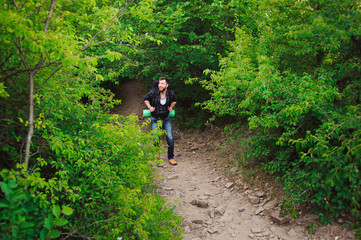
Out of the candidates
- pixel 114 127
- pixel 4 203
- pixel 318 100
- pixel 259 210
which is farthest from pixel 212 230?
pixel 4 203

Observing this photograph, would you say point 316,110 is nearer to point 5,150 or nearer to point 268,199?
→ point 268,199

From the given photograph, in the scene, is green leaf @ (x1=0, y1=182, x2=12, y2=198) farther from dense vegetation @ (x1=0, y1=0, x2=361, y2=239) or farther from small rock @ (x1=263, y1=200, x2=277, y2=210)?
small rock @ (x1=263, y1=200, x2=277, y2=210)

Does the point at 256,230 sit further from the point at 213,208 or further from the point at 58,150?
the point at 58,150

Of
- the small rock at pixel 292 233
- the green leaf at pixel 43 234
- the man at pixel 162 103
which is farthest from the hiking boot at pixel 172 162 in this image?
the green leaf at pixel 43 234

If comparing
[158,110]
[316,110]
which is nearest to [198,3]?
[158,110]

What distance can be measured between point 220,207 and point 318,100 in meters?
2.60

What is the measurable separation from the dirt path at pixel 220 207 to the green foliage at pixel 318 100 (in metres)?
0.48

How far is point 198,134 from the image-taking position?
8.82 meters

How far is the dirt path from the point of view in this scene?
379 cm

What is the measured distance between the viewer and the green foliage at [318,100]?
3191mm

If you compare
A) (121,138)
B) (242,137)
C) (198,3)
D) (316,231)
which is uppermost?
(198,3)

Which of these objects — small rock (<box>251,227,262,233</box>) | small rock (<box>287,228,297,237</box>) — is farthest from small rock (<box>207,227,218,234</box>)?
small rock (<box>287,228,297,237</box>)

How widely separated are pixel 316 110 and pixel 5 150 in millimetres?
3901

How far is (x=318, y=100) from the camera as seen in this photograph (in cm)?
343
